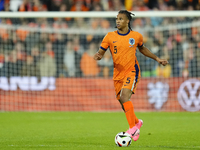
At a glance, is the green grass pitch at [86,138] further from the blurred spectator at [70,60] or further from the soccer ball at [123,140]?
the blurred spectator at [70,60]

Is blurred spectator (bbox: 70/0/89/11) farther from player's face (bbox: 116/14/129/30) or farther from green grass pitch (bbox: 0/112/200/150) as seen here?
player's face (bbox: 116/14/129/30)

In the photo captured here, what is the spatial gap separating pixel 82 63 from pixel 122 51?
28.0ft

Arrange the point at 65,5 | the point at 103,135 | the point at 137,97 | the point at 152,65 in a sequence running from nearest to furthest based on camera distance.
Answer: the point at 103,135
the point at 137,97
the point at 152,65
the point at 65,5

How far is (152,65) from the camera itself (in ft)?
48.5

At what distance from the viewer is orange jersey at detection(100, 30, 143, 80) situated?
21.2ft

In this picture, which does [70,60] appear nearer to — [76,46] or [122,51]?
[76,46]

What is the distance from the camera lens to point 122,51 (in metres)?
6.46

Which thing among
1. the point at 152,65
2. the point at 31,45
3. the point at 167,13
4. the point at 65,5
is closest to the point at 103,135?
the point at 167,13

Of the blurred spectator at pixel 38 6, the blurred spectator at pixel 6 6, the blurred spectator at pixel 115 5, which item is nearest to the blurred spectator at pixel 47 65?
the blurred spectator at pixel 38 6

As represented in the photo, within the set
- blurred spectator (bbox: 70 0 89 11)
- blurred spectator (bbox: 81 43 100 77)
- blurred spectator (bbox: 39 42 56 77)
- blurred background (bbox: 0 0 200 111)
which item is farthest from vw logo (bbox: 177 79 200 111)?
blurred spectator (bbox: 70 0 89 11)

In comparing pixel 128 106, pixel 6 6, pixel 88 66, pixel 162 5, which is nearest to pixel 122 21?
pixel 128 106

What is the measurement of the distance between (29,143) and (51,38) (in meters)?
9.67

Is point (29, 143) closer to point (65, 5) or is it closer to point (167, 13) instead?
point (167, 13)

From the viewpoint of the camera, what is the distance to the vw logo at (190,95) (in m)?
13.3
